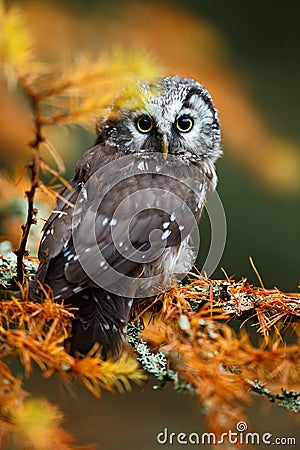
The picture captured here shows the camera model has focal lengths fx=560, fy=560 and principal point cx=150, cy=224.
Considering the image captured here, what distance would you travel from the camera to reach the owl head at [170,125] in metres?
1.27

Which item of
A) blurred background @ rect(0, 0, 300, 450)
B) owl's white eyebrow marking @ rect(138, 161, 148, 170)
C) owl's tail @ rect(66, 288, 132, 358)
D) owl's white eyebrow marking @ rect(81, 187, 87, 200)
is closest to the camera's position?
owl's tail @ rect(66, 288, 132, 358)

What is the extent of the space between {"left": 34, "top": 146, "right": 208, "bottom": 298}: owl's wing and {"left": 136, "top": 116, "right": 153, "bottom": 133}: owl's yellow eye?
0.23 feet

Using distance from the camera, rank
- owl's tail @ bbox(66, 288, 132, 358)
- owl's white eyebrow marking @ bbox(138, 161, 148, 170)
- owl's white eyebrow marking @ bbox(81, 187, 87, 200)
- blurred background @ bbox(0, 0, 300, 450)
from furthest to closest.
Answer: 1. blurred background @ bbox(0, 0, 300, 450)
2. owl's white eyebrow marking @ bbox(138, 161, 148, 170)
3. owl's white eyebrow marking @ bbox(81, 187, 87, 200)
4. owl's tail @ bbox(66, 288, 132, 358)

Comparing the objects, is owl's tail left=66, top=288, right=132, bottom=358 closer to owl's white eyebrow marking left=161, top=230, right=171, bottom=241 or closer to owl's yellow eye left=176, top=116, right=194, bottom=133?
owl's white eyebrow marking left=161, top=230, right=171, bottom=241

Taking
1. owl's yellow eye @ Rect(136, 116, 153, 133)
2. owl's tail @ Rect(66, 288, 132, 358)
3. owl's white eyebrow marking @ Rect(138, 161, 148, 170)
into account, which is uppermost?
owl's yellow eye @ Rect(136, 116, 153, 133)

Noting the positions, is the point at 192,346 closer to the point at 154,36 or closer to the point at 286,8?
the point at 154,36

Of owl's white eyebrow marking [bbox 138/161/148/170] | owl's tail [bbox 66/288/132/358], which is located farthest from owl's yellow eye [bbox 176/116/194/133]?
owl's tail [bbox 66/288/132/358]

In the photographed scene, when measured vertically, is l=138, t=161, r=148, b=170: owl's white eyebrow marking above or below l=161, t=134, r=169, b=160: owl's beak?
below

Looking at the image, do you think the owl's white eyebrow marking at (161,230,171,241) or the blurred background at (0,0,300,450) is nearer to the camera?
the owl's white eyebrow marking at (161,230,171,241)

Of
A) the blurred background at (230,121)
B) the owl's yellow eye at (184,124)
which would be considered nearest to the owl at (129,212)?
the owl's yellow eye at (184,124)

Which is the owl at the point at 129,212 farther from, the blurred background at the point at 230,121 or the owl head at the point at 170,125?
the blurred background at the point at 230,121

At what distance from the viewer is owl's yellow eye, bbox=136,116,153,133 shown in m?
1.29

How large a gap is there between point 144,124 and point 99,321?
19.3 inches

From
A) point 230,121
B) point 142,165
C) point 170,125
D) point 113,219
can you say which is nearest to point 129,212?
point 113,219
